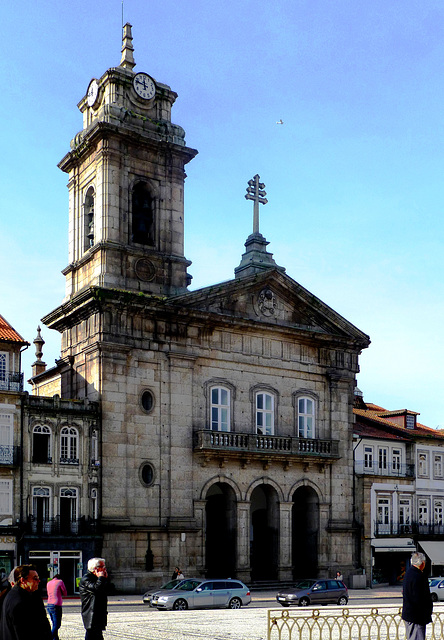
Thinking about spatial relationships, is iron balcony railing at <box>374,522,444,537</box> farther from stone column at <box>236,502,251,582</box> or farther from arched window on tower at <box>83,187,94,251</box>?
arched window on tower at <box>83,187,94,251</box>

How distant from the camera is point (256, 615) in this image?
3161 centimetres

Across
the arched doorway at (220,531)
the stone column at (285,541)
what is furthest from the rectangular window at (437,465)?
the arched doorway at (220,531)

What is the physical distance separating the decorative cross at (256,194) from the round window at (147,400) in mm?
13015

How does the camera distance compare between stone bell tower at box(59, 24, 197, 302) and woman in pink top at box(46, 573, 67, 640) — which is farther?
stone bell tower at box(59, 24, 197, 302)

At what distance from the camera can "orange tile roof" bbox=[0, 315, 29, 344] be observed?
42.4 metres

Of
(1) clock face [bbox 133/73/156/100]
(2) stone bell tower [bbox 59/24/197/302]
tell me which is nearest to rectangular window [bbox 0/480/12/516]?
(2) stone bell tower [bbox 59/24/197/302]

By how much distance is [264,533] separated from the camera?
5047 cm

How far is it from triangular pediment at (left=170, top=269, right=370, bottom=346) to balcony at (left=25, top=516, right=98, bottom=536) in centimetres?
1154

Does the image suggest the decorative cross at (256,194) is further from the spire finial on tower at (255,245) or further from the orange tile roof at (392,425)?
the orange tile roof at (392,425)

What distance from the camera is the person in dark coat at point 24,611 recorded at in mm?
10766

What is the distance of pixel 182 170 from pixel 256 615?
84.4 ft

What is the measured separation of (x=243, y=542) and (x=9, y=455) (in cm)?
1338

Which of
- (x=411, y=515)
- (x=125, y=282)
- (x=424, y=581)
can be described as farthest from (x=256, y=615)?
(x=411, y=515)

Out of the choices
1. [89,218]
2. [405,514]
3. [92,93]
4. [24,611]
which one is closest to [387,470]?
[405,514]
